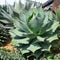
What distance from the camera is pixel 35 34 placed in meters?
5.20

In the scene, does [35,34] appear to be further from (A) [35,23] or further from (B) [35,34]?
(A) [35,23]

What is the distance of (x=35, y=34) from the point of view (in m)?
5.20

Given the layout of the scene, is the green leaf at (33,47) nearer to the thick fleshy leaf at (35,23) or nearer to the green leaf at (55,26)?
the thick fleshy leaf at (35,23)

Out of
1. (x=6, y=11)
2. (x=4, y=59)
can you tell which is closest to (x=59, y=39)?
(x=4, y=59)

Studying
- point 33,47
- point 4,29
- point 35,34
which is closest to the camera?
point 33,47

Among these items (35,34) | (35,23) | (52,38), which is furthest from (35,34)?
(52,38)

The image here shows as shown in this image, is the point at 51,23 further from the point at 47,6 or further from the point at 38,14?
the point at 47,6

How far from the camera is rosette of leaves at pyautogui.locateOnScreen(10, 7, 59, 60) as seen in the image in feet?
16.8

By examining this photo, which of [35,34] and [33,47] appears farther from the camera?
[35,34]

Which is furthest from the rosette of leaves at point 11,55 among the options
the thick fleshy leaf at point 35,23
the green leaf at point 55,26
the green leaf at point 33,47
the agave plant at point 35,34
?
the green leaf at point 55,26

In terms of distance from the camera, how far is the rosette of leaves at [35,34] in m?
5.11

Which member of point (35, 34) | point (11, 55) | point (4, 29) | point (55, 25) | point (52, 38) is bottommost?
point (11, 55)

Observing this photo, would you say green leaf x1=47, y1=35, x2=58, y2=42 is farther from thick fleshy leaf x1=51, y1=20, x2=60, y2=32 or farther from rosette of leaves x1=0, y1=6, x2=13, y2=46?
rosette of leaves x1=0, y1=6, x2=13, y2=46

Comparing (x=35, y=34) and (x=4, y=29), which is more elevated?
(x=4, y=29)
